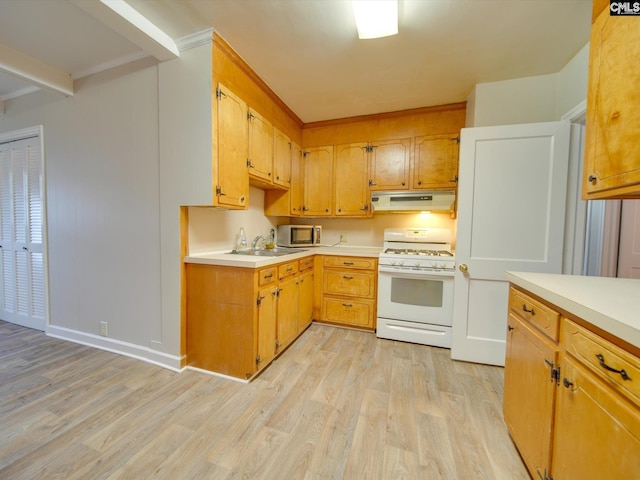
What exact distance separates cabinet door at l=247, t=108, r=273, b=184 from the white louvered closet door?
2264 mm

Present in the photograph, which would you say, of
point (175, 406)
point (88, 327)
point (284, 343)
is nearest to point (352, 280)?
point (284, 343)

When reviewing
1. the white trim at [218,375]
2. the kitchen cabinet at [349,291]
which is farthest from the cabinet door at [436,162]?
the white trim at [218,375]

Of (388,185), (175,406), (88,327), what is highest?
(388,185)

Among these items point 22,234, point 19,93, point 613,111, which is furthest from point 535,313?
point 19,93

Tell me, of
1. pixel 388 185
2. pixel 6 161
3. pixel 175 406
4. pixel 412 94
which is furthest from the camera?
pixel 388 185

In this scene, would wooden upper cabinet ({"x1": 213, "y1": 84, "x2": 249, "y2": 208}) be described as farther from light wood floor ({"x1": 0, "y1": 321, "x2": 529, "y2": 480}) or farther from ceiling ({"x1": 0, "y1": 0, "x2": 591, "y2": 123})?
light wood floor ({"x1": 0, "y1": 321, "x2": 529, "y2": 480})

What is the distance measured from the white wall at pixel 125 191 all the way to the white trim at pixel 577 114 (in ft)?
9.08

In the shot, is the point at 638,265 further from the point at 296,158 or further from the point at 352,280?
the point at 296,158

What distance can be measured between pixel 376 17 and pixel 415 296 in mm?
2368

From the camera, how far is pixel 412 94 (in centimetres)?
259

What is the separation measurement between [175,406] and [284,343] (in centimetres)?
95

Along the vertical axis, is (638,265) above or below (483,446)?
above

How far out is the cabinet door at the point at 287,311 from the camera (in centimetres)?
223

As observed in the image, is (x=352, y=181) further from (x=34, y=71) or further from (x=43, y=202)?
(x=43, y=202)
